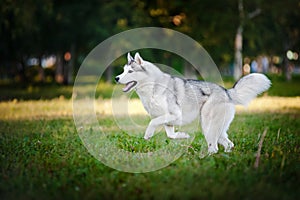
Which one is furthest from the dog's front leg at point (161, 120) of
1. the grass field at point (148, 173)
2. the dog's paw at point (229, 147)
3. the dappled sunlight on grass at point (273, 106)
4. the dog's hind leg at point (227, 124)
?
the dappled sunlight on grass at point (273, 106)

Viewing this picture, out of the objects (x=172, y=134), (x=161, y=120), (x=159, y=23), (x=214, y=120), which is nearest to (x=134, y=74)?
(x=161, y=120)

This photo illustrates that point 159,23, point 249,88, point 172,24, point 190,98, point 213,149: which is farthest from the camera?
point 159,23

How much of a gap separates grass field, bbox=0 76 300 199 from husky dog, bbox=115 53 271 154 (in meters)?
0.35

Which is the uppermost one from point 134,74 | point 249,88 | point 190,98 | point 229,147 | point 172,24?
point 172,24

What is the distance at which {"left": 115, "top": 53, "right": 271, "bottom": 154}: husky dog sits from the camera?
6785 mm

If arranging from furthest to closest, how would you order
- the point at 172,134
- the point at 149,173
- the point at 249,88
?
the point at 172,134
the point at 249,88
the point at 149,173

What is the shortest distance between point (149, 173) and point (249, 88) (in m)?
2.24

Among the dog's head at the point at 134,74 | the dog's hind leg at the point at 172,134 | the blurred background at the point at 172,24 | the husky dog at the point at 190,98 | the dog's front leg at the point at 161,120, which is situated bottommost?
the dog's hind leg at the point at 172,134

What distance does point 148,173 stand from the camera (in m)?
5.55

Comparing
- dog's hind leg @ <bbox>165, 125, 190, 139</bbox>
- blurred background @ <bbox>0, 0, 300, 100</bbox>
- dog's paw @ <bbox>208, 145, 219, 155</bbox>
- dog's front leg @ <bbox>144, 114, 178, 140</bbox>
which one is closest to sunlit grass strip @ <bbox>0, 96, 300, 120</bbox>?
dog's hind leg @ <bbox>165, 125, 190, 139</bbox>

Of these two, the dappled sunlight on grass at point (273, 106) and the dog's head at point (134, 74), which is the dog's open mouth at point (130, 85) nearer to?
the dog's head at point (134, 74)

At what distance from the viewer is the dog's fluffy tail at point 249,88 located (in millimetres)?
6867

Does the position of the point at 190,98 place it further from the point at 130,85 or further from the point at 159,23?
the point at 159,23

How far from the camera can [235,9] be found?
24453mm
